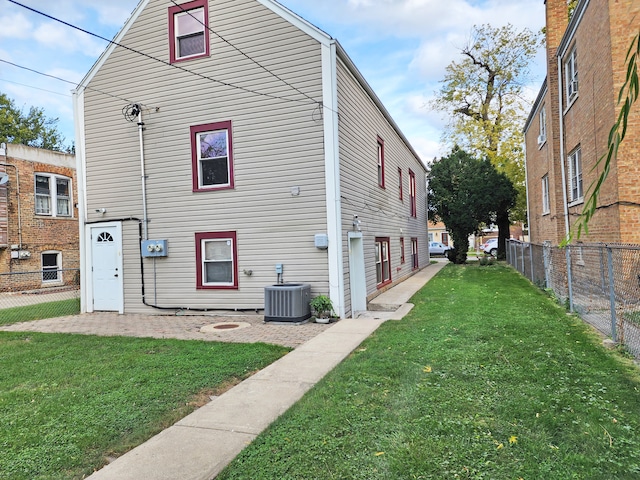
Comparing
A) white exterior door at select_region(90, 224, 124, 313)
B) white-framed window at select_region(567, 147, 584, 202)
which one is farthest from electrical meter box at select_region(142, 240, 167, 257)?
white-framed window at select_region(567, 147, 584, 202)

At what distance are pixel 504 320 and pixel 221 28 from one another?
8.97 meters

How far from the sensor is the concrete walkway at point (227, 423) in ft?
10.6

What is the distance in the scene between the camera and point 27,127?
A: 35281 mm

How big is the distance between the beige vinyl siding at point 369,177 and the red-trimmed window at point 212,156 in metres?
2.79

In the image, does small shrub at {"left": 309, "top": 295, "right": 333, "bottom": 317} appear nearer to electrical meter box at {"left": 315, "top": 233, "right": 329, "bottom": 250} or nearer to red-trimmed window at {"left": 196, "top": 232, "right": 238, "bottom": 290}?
electrical meter box at {"left": 315, "top": 233, "right": 329, "bottom": 250}

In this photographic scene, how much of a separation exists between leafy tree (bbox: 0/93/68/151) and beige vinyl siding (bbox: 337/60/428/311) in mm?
28941

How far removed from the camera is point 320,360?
6.09m

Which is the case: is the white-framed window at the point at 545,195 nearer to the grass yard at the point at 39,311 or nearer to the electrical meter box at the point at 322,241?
the electrical meter box at the point at 322,241

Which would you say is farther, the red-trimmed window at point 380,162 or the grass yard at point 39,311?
the red-trimmed window at point 380,162

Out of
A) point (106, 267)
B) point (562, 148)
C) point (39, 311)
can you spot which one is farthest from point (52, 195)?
point (562, 148)

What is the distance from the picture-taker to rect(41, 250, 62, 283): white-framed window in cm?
1738

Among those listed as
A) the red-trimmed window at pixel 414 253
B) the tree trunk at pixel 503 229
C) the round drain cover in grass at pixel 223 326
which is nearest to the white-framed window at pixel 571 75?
the red-trimmed window at pixel 414 253

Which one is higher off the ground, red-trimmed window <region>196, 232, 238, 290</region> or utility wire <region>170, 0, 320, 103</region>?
utility wire <region>170, 0, 320, 103</region>

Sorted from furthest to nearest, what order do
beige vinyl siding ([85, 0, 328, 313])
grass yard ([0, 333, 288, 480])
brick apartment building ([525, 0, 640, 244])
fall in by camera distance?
1. beige vinyl siding ([85, 0, 328, 313])
2. brick apartment building ([525, 0, 640, 244])
3. grass yard ([0, 333, 288, 480])
